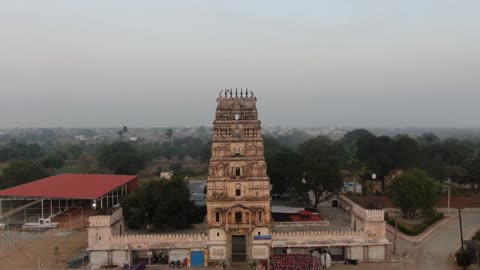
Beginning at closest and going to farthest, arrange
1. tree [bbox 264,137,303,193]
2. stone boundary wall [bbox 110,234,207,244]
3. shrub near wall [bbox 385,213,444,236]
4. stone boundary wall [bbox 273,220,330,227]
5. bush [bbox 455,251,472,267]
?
bush [bbox 455,251,472,267] → stone boundary wall [bbox 110,234,207,244] → stone boundary wall [bbox 273,220,330,227] → shrub near wall [bbox 385,213,444,236] → tree [bbox 264,137,303,193]

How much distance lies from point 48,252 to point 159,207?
10.0m

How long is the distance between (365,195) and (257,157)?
3231 centimetres

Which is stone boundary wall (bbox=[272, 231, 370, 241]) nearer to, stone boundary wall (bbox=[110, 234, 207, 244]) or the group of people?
the group of people

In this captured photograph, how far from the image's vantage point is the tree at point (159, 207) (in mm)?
37812

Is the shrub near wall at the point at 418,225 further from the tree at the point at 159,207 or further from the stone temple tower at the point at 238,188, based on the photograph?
the tree at the point at 159,207

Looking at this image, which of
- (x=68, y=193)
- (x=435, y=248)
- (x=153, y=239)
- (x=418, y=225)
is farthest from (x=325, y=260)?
(x=68, y=193)

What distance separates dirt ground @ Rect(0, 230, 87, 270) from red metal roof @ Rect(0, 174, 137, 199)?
5035mm

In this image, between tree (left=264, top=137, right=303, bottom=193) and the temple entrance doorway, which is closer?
the temple entrance doorway

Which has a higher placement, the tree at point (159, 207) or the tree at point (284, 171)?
the tree at point (284, 171)

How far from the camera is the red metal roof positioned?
4428 centimetres

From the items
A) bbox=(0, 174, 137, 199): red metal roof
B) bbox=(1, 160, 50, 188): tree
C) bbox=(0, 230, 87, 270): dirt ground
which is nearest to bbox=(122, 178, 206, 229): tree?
bbox=(0, 230, 87, 270): dirt ground

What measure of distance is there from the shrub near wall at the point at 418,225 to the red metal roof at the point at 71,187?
3199 cm

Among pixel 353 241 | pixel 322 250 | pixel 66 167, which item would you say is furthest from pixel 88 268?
pixel 66 167

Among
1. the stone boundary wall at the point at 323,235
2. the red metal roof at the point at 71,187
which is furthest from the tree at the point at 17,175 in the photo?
the stone boundary wall at the point at 323,235
